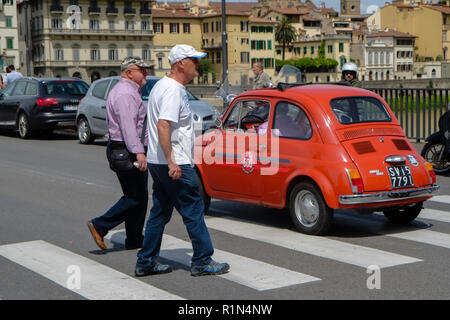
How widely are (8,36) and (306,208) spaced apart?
370 ft

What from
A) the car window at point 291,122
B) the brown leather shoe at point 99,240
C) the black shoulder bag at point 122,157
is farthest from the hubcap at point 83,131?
the black shoulder bag at point 122,157

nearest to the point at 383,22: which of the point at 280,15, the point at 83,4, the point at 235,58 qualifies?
the point at 280,15

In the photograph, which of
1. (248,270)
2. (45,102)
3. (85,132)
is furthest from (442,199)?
(45,102)

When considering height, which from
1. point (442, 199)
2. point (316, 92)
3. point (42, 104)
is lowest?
point (442, 199)

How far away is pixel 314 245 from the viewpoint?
309 inches

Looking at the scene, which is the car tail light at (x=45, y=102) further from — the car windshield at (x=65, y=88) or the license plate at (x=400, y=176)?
the license plate at (x=400, y=176)

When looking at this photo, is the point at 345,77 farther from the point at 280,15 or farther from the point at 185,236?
the point at 280,15

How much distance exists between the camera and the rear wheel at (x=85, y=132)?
20.2 metres

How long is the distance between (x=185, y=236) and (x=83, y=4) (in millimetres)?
116400

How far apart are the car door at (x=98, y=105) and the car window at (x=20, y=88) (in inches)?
144

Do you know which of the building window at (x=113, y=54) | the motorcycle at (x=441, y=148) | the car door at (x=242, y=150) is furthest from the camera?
the building window at (x=113, y=54)

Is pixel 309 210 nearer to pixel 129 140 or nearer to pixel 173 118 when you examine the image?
pixel 129 140

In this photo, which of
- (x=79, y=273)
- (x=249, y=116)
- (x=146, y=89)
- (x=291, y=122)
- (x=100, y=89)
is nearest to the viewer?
(x=79, y=273)

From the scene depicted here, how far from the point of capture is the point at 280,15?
499ft
